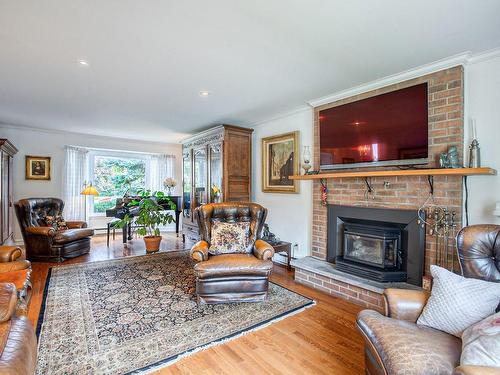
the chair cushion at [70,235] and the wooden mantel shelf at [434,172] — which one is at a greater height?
the wooden mantel shelf at [434,172]

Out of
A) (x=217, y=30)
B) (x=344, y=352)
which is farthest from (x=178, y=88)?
(x=344, y=352)

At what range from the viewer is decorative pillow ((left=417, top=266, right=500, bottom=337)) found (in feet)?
4.76

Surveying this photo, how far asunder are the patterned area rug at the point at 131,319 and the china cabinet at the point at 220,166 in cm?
161

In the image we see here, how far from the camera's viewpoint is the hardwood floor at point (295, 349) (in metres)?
1.79

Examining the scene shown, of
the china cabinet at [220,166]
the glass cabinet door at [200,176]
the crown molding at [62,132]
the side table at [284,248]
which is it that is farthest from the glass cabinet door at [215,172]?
the crown molding at [62,132]

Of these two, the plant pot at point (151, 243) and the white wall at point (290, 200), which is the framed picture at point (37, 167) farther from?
the white wall at point (290, 200)

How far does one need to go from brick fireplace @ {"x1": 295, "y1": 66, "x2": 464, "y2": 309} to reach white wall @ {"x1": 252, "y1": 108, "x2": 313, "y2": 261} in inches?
20.1

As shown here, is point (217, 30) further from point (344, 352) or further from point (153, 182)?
point (153, 182)

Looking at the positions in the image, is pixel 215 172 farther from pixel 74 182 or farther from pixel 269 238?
pixel 74 182

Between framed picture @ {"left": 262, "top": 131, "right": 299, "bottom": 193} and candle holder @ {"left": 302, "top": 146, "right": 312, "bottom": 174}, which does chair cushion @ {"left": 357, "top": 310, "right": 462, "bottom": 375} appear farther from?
framed picture @ {"left": 262, "top": 131, "right": 299, "bottom": 193}

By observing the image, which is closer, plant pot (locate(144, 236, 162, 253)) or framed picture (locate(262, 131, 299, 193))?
framed picture (locate(262, 131, 299, 193))

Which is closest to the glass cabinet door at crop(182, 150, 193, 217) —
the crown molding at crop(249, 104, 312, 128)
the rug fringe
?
the crown molding at crop(249, 104, 312, 128)

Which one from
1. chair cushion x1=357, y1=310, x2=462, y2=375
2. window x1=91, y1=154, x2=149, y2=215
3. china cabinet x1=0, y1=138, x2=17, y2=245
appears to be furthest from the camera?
window x1=91, y1=154, x2=149, y2=215

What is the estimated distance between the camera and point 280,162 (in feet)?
14.5
